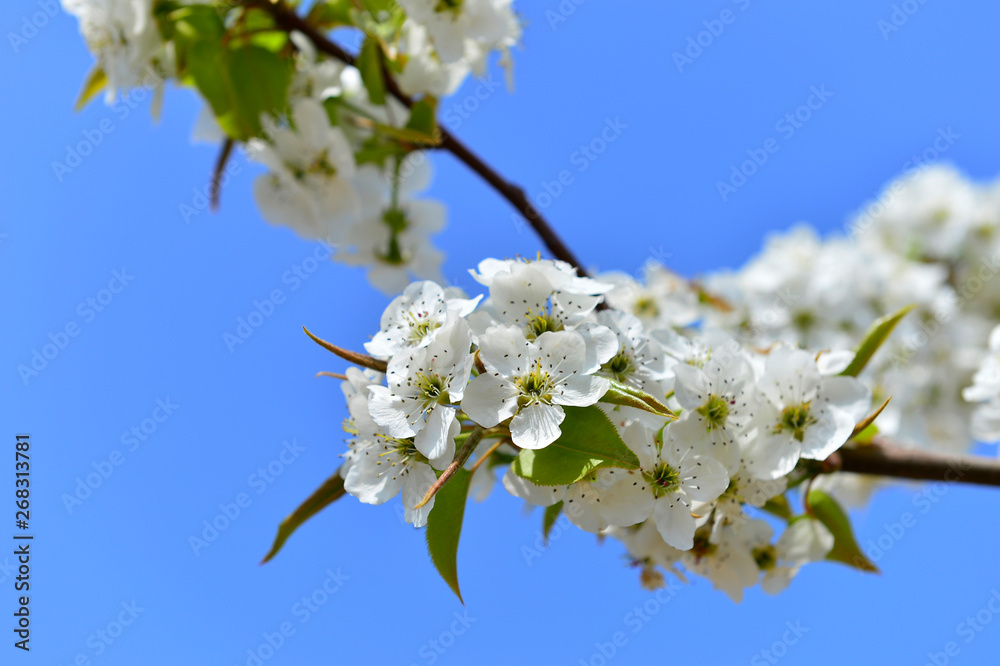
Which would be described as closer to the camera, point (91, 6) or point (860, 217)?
point (91, 6)

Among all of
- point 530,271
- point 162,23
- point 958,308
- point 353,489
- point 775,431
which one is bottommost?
point 958,308

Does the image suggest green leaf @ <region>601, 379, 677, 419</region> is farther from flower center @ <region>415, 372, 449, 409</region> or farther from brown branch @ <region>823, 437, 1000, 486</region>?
brown branch @ <region>823, 437, 1000, 486</region>

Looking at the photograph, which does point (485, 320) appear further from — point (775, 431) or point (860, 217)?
point (860, 217)

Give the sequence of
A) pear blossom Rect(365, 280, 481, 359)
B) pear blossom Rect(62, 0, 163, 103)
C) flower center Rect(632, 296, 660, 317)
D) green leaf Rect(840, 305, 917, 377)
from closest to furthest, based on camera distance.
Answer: pear blossom Rect(365, 280, 481, 359), green leaf Rect(840, 305, 917, 377), pear blossom Rect(62, 0, 163, 103), flower center Rect(632, 296, 660, 317)

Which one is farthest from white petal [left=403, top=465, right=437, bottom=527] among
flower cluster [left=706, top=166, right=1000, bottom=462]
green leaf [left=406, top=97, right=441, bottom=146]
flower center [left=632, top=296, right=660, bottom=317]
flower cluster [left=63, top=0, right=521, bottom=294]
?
flower cluster [left=706, top=166, right=1000, bottom=462]

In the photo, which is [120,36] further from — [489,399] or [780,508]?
[780,508]

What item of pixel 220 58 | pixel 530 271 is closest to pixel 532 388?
pixel 530 271

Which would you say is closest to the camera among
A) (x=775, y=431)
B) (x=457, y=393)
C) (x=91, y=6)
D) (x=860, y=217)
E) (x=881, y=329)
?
(x=457, y=393)
